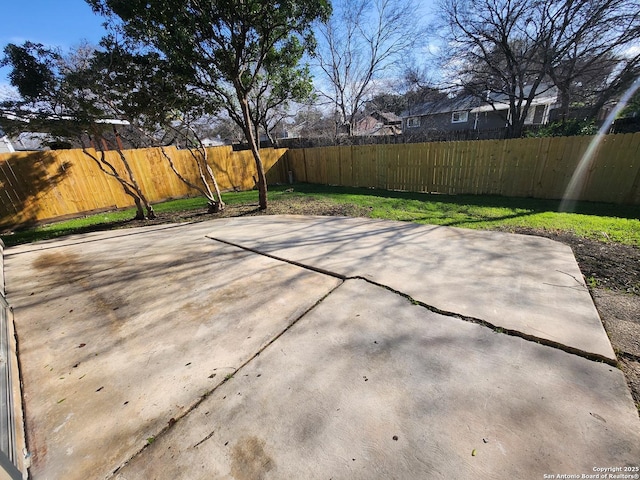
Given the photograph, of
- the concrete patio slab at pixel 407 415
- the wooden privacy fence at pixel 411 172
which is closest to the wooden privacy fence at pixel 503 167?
the wooden privacy fence at pixel 411 172

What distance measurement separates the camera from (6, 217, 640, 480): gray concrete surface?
1173 millimetres

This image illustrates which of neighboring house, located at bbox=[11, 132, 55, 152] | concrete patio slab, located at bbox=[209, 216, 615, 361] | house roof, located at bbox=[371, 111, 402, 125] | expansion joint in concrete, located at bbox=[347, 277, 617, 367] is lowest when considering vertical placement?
concrete patio slab, located at bbox=[209, 216, 615, 361]

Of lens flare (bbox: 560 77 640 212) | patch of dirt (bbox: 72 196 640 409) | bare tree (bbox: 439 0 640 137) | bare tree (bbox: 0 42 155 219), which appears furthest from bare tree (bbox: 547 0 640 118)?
bare tree (bbox: 0 42 155 219)

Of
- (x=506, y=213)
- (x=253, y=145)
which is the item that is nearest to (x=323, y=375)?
(x=506, y=213)

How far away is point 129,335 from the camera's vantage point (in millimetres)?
2104

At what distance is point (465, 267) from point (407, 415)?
2019 mm

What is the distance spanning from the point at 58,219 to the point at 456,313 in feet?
31.3

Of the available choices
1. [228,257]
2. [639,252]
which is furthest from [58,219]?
[639,252]

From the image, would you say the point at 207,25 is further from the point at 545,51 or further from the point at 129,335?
the point at 545,51

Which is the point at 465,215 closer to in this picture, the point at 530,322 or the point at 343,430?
the point at 530,322

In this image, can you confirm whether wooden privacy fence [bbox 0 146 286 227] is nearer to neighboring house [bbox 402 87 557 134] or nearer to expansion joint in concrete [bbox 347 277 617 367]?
expansion joint in concrete [bbox 347 277 617 367]

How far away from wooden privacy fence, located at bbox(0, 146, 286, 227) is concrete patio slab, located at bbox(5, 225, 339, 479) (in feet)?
13.4

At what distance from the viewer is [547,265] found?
285cm

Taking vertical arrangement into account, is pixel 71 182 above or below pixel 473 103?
below
